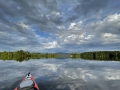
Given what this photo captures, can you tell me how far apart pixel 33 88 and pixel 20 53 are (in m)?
147

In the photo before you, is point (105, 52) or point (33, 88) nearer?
point (33, 88)

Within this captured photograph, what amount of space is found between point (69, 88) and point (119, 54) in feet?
429

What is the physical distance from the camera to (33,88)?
1355 cm

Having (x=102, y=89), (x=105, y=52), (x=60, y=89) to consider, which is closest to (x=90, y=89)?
(x=102, y=89)

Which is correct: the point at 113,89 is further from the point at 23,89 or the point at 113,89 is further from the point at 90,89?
the point at 23,89

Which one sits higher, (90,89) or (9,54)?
(9,54)

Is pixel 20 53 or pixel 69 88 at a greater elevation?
pixel 20 53

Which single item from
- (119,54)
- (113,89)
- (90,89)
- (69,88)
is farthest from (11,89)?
(119,54)

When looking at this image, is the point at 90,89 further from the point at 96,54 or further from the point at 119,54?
the point at 96,54

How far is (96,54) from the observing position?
6599 inches

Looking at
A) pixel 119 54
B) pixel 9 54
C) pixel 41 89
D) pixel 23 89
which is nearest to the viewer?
pixel 23 89

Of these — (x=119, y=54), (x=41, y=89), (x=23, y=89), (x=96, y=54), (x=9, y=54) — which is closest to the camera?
(x=23, y=89)

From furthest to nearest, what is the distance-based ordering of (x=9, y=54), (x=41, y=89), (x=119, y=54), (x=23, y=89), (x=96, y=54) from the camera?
(x=96, y=54) < (x=9, y=54) < (x=119, y=54) < (x=41, y=89) < (x=23, y=89)

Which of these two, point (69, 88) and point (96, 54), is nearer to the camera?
point (69, 88)
